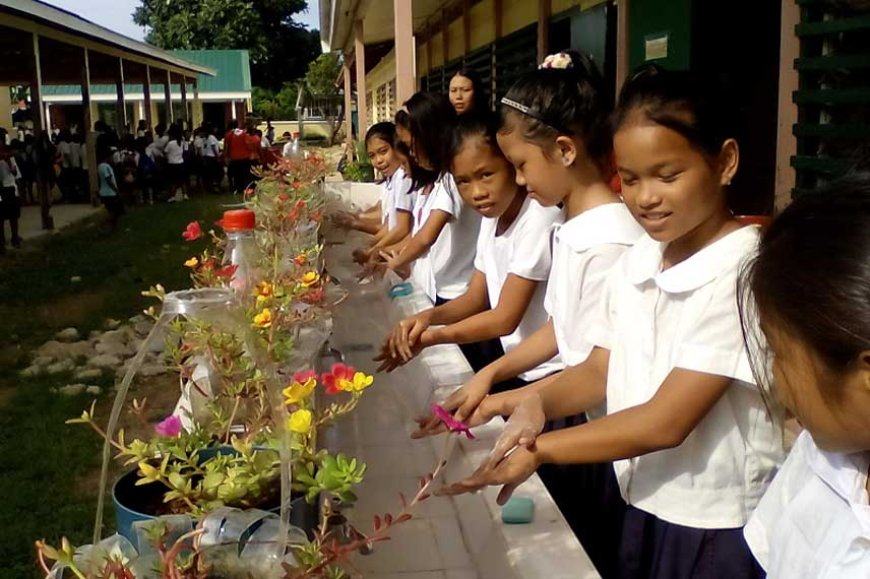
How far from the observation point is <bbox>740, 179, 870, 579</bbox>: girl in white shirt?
0.87 meters

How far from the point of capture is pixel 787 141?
12.2 ft

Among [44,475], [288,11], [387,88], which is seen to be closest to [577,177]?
[44,475]

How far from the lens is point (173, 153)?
16.4m

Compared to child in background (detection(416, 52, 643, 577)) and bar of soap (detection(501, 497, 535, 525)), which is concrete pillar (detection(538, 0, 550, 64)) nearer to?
child in background (detection(416, 52, 643, 577))

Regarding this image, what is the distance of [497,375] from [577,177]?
1.41 feet

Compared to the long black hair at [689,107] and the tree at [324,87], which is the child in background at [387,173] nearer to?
the long black hair at [689,107]

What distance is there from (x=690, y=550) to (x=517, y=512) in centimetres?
28

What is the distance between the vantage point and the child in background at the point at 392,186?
413cm

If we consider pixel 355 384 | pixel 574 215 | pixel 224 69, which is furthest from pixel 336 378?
pixel 224 69

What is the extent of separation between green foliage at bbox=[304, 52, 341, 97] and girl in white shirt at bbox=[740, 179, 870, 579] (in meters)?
41.0

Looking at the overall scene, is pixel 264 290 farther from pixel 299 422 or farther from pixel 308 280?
pixel 299 422

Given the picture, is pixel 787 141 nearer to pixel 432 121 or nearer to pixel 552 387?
pixel 432 121

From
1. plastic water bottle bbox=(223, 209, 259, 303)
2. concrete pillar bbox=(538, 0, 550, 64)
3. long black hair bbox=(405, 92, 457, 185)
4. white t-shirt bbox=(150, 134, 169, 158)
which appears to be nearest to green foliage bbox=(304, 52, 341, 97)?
white t-shirt bbox=(150, 134, 169, 158)

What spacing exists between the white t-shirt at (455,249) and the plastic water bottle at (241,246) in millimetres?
830
